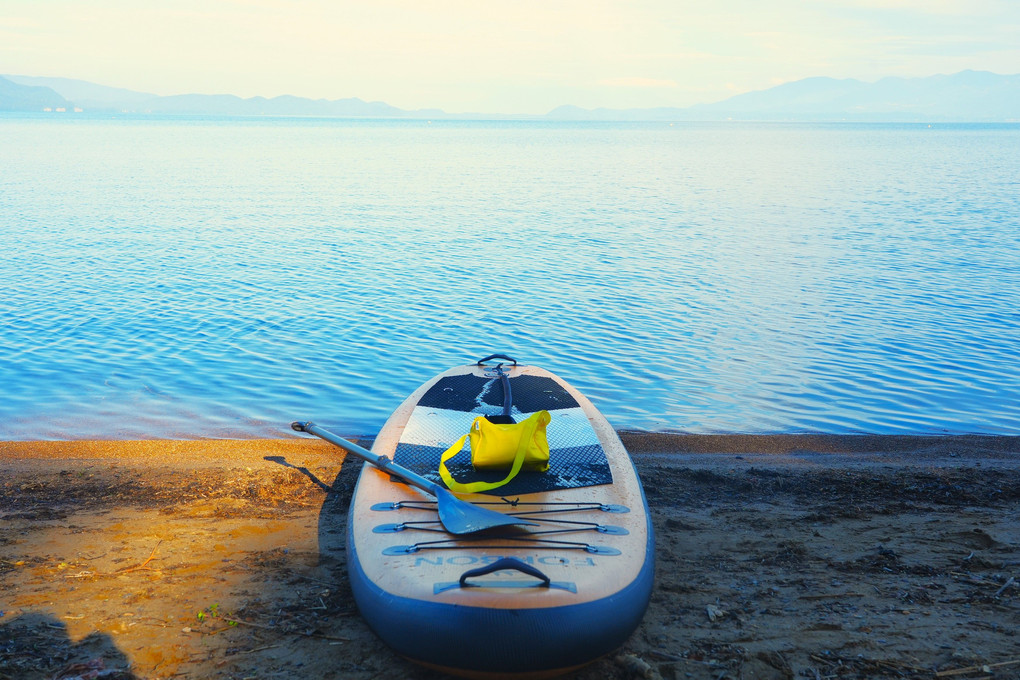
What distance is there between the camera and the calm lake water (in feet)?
26.2

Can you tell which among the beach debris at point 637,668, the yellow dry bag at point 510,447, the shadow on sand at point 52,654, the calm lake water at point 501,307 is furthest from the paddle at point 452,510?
the calm lake water at point 501,307

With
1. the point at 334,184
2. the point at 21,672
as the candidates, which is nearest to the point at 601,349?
the point at 21,672

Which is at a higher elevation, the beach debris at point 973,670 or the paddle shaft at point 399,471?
the paddle shaft at point 399,471

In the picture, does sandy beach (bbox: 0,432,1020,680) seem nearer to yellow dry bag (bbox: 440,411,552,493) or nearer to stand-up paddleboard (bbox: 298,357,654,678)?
stand-up paddleboard (bbox: 298,357,654,678)

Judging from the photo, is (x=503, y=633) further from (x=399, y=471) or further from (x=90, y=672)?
(x=90, y=672)

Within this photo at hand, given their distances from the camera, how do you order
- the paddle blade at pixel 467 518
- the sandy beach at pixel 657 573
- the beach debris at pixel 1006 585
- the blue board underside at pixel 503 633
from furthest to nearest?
the beach debris at pixel 1006 585, the paddle blade at pixel 467 518, the sandy beach at pixel 657 573, the blue board underside at pixel 503 633

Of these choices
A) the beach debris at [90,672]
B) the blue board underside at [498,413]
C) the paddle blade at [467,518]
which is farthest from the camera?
the blue board underside at [498,413]

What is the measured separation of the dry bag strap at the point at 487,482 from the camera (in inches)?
169

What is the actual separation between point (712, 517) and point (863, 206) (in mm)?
21696

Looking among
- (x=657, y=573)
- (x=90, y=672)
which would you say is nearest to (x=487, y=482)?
(x=657, y=573)

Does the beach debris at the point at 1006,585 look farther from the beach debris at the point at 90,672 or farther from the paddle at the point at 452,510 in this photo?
the beach debris at the point at 90,672

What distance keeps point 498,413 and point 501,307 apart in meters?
6.39

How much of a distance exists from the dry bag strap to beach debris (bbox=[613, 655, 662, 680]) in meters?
1.24

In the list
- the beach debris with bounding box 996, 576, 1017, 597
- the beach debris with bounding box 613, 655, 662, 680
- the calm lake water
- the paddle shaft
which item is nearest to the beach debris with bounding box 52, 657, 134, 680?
the paddle shaft
